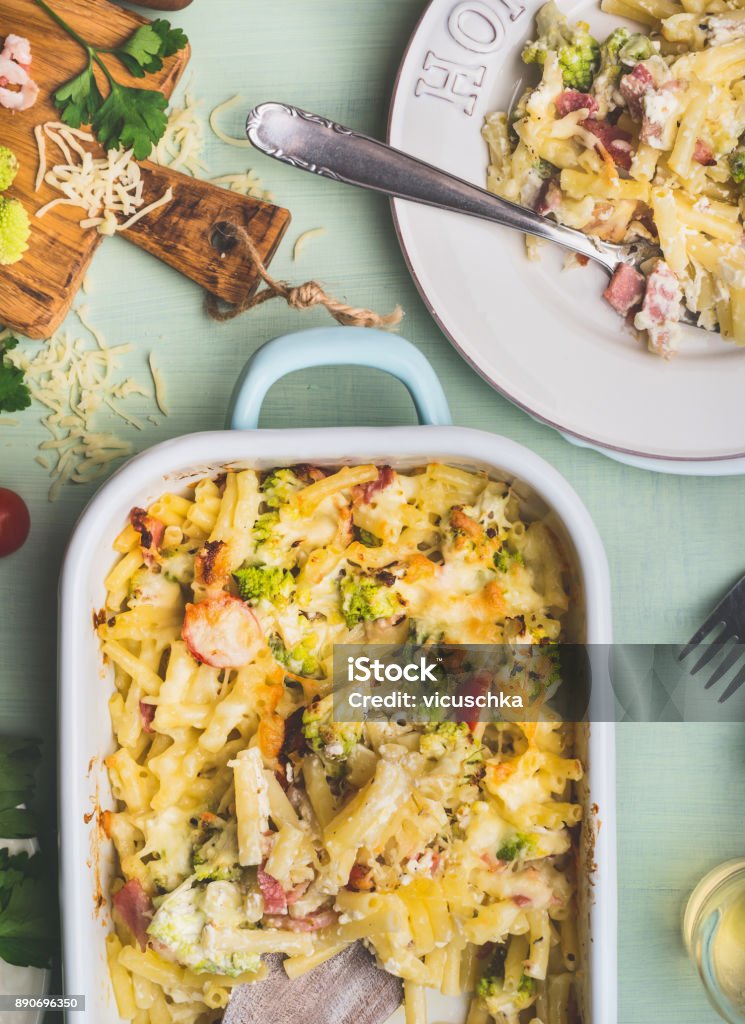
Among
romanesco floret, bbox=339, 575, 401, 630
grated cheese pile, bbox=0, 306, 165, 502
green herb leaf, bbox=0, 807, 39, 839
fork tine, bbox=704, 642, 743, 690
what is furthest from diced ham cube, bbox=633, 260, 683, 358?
green herb leaf, bbox=0, 807, 39, 839

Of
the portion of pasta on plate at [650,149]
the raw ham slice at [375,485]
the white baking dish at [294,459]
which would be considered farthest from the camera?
the portion of pasta on plate at [650,149]

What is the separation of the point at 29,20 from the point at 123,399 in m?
0.75

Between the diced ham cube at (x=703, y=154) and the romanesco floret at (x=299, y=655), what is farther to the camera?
the diced ham cube at (x=703, y=154)

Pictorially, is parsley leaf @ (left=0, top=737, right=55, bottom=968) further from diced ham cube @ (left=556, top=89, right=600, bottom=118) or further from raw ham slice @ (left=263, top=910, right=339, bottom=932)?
diced ham cube @ (left=556, top=89, right=600, bottom=118)

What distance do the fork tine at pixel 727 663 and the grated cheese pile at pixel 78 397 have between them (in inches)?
46.0

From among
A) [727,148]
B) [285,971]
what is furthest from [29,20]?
[285,971]

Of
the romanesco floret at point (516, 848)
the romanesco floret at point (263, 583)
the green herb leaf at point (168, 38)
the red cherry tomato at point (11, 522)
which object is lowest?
the romanesco floret at point (516, 848)

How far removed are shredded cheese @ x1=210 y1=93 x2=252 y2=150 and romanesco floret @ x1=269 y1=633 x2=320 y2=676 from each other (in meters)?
Answer: 0.95

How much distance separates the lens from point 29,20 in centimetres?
179

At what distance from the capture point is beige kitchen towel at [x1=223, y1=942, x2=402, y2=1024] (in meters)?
1.51

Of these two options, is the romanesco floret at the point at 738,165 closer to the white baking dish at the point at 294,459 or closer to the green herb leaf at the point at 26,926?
the white baking dish at the point at 294,459

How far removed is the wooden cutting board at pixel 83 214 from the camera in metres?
1.76

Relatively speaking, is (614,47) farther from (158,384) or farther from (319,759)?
(319,759)

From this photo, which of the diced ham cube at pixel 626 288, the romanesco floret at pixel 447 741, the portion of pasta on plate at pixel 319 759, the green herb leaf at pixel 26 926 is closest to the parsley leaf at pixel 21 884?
the green herb leaf at pixel 26 926
